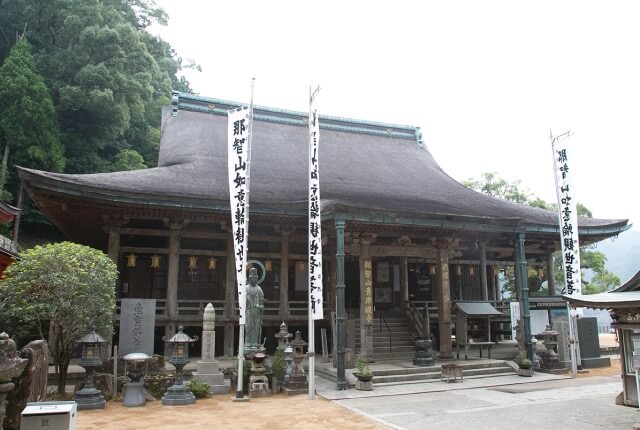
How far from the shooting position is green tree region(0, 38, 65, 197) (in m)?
25.4

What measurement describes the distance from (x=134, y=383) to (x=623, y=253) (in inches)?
5357

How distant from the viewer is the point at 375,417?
8617 mm

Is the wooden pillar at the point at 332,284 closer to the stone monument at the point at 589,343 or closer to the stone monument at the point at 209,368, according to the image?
the stone monument at the point at 209,368

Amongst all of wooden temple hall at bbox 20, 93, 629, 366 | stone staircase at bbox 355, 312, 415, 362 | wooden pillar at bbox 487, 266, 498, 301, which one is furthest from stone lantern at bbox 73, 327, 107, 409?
wooden pillar at bbox 487, 266, 498, 301

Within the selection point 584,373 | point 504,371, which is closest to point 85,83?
point 504,371

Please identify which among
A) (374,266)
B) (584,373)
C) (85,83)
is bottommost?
(584,373)

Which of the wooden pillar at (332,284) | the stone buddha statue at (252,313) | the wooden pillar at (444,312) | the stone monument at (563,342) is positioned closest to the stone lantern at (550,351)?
the stone monument at (563,342)

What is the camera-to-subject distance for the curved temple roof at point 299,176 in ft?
45.1

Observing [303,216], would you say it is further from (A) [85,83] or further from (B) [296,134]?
(A) [85,83]

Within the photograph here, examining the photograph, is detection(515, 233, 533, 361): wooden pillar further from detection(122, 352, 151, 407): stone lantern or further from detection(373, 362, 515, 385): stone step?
detection(122, 352, 151, 407): stone lantern

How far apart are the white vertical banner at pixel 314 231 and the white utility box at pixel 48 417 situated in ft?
19.5

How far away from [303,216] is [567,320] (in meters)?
8.77

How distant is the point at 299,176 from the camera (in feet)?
59.5

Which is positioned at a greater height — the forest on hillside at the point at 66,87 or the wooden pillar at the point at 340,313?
the forest on hillside at the point at 66,87
